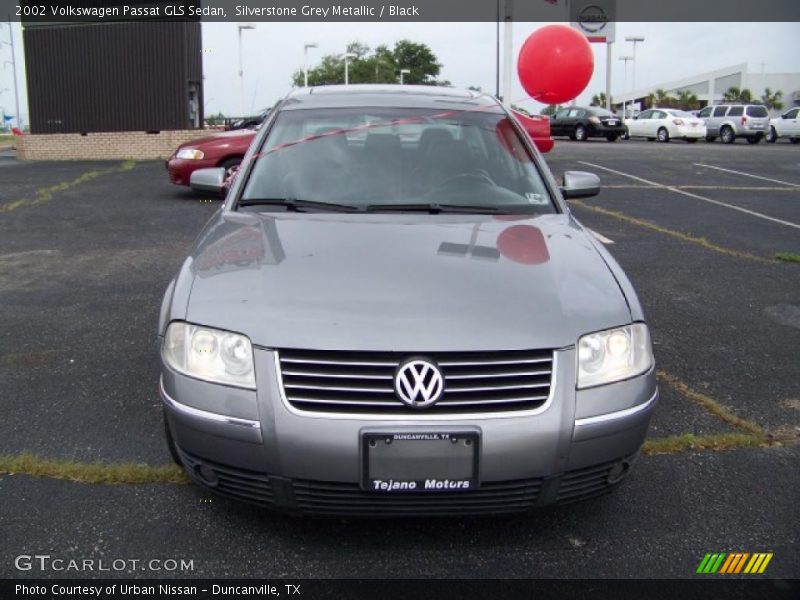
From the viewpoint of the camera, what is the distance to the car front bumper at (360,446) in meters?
2.41

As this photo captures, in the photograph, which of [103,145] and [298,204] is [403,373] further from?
[103,145]

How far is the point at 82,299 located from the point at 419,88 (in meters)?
3.12

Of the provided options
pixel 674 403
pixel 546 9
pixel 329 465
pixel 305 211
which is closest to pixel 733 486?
pixel 674 403

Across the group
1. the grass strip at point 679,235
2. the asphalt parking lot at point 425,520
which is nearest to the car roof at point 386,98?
the asphalt parking lot at point 425,520

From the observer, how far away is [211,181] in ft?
14.4

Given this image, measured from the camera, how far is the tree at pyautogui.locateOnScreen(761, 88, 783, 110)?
2584 inches

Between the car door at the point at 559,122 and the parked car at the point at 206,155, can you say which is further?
the car door at the point at 559,122

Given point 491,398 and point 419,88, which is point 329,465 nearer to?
point 491,398

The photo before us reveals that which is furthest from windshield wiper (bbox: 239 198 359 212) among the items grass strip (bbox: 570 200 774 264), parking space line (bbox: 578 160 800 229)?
parking space line (bbox: 578 160 800 229)

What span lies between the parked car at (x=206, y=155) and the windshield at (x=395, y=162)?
7436mm

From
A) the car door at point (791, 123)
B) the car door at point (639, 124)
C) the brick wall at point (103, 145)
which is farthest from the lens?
the car door at point (639, 124)

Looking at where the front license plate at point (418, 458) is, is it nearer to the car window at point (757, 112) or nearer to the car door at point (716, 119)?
the car window at point (757, 112)

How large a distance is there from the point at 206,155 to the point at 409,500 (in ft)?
31.8
